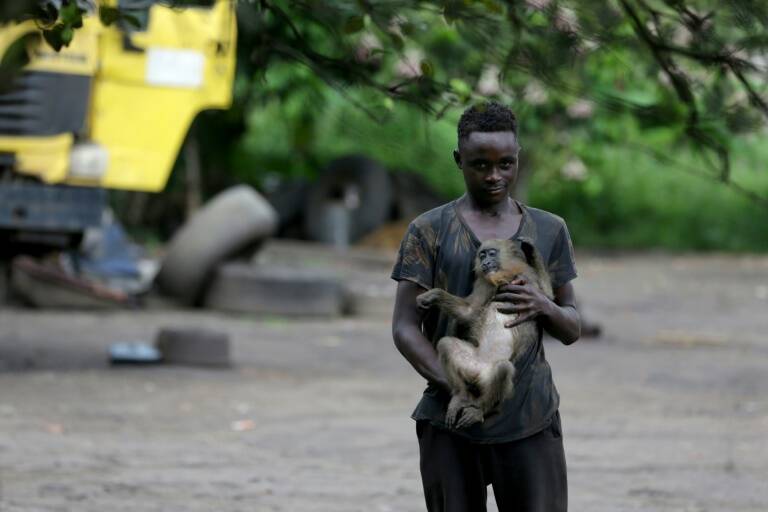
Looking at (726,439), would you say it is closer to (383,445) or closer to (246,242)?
(383,445)

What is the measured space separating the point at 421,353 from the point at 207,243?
10375mm

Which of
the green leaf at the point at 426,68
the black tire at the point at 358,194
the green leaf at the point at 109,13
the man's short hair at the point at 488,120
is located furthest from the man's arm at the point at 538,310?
the black tire at the point at 358,194

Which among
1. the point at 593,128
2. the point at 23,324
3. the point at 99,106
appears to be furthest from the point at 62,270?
the point at 593,128

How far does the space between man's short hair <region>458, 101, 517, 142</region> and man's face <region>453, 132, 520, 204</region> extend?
14 millimetres

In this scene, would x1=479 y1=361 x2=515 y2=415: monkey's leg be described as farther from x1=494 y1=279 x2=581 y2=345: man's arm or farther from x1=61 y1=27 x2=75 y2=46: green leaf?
x1=61 y1=27 x2=75 y2=46: green leaf

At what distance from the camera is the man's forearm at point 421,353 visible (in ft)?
12.0

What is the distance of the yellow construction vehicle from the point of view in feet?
33.3

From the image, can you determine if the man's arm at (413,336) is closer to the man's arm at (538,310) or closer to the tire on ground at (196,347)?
the man's arm at (538,310)

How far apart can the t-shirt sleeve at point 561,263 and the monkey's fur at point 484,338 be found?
0.14m

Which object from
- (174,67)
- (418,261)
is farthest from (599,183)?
(418,261)

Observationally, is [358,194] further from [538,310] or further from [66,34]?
[538,310]

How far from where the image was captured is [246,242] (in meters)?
14.3

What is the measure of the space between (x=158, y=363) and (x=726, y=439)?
4.29 m

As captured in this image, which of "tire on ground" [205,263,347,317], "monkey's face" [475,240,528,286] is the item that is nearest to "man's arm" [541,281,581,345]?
"monkey's face" [475,240,528,286]
